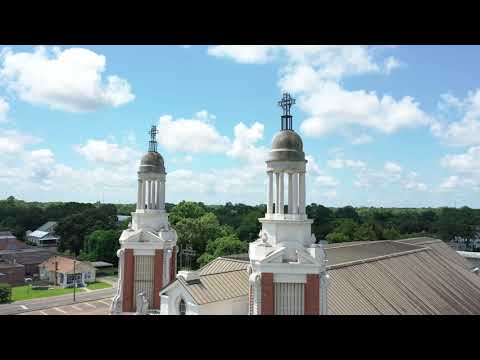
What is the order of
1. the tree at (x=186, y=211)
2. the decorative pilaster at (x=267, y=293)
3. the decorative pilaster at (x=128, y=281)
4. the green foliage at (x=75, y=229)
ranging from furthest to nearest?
the green foliage at (x=75, y=229)
the tree at (x=186, y=211)
the decorative pilaster at (x=128, y=281)
the decorative pilaster at (x=267, y=293)

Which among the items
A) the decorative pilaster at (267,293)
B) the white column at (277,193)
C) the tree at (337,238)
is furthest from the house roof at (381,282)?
the tree at (337,238)

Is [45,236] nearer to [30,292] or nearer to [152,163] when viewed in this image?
[30,292]

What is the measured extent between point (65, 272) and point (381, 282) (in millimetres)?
45041

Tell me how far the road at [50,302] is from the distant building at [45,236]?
29.5m

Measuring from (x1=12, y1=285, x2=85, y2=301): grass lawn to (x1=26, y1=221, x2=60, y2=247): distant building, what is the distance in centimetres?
2243

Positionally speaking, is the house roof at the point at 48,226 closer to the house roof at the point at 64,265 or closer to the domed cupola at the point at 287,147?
the house roof at the point at 64,265

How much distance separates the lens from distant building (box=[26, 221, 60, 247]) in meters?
70.6

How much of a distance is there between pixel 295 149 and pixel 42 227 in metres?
76.0

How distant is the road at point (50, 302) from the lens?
3709 centimetres

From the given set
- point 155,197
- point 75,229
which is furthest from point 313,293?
point 75,229
